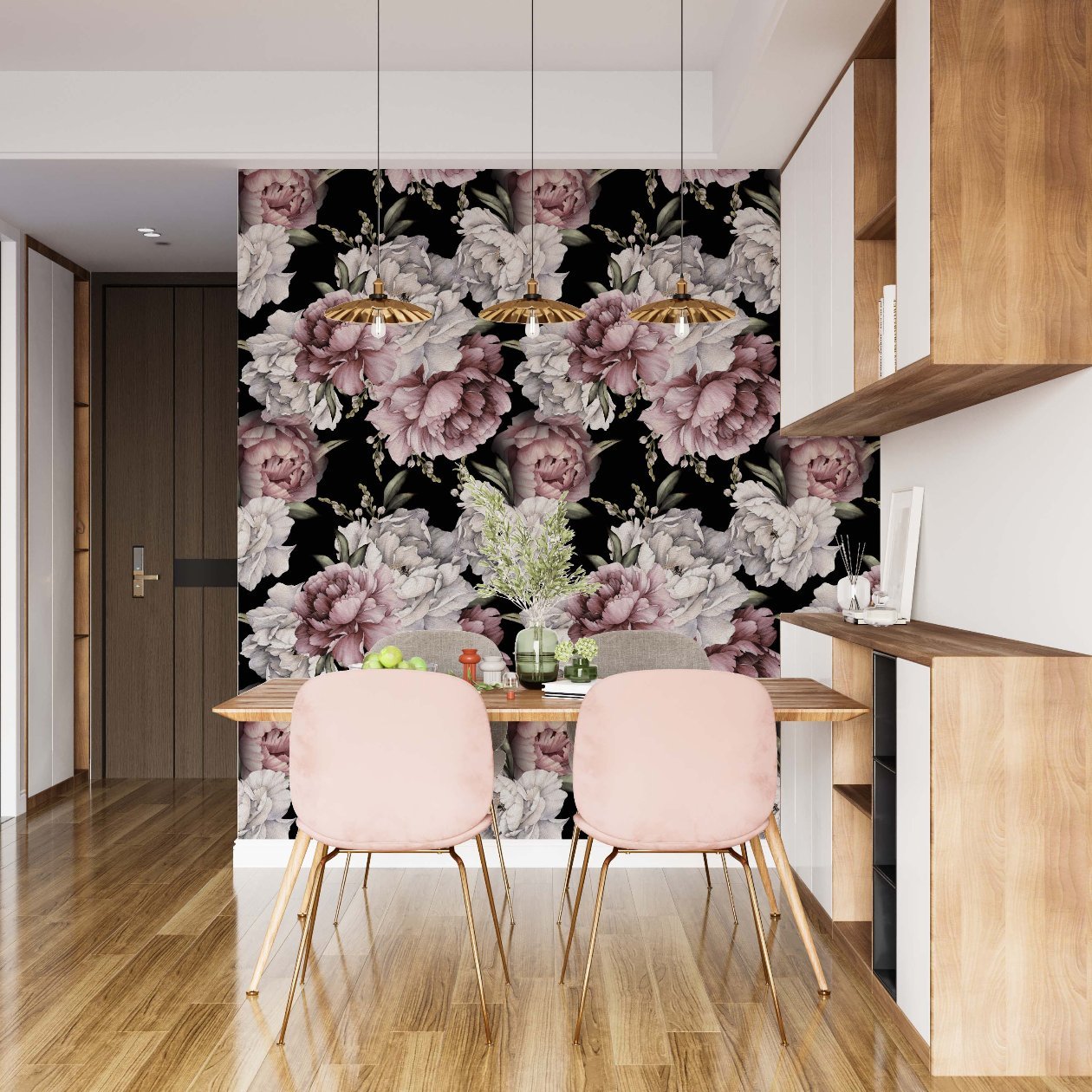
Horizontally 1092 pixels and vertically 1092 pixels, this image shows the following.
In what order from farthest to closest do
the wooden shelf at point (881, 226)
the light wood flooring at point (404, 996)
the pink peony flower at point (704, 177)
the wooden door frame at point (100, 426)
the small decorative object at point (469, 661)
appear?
1. the wooden door frame at point (100, 426)
2. the pink peony flower at point (704, 177)
3. the small decorative object at point (469, 661)
4. the wooden shelf at point (881, 226)
5. the light wood flooring at point (404, 996)

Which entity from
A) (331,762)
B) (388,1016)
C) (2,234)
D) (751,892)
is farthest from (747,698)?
(2,234)

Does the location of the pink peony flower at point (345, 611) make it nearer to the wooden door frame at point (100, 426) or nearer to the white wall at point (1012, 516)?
the white wall at point (1012, 516)

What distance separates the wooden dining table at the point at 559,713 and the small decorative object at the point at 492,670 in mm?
104

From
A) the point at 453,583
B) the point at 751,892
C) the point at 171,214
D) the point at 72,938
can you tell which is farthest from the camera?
the point at 171,214

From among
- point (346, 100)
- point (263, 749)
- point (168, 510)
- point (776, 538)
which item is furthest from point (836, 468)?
point (168, 510)

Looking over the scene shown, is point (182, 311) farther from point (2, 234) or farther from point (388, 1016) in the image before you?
point (388, 1016)

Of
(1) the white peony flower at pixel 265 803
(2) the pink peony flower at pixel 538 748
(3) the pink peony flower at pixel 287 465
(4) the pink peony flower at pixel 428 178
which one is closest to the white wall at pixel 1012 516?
(2) the pink peony flower at pixel 538 748

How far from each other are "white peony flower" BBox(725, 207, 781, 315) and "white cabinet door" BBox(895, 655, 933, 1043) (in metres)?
2.03

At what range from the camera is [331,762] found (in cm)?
256

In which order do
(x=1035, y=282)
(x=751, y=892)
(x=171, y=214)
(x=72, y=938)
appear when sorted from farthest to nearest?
(x=171, y=214), (x=72, y=938), (x=751, y=892), (x=1035, y=282)

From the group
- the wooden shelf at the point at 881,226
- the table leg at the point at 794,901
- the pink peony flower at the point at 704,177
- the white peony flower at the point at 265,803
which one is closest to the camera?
the table leg at the point at 794,901

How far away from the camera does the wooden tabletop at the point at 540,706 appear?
277 centimetres

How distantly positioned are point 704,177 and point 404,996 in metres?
3.15

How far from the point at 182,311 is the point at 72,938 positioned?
359 centimetres
